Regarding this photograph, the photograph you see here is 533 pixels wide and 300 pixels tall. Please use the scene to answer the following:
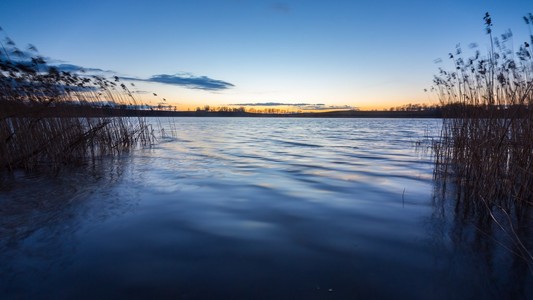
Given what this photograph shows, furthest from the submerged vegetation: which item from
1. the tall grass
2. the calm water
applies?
the tall grass

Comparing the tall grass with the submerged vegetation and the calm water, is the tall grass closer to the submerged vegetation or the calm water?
the calm water

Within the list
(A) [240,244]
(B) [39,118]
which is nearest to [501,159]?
(A) [240,244]

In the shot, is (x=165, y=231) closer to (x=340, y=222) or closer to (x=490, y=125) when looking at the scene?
(x=340, y=222)

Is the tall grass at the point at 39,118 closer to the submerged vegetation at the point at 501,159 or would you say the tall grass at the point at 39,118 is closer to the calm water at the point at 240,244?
the calm water at the point at 240,244

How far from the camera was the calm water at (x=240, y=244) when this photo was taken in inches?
103

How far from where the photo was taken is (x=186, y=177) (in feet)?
24.3

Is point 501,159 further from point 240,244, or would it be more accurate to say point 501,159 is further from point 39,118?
point 39,118

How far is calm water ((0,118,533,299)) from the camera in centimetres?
262

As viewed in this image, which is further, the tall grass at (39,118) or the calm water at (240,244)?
the tall grass at (39,118)

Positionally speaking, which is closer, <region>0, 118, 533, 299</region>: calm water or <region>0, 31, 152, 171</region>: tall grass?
<region>0, 118, 533, 299</region>: calm water

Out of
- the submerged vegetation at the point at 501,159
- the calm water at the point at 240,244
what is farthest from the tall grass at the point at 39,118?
the submerged vegetation at the point at 501,159

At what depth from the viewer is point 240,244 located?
348 cm

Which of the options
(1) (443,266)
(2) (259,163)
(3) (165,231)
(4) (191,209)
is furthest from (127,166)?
(1) (443,266)

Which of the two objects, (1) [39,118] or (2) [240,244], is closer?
(2) [240,244]
